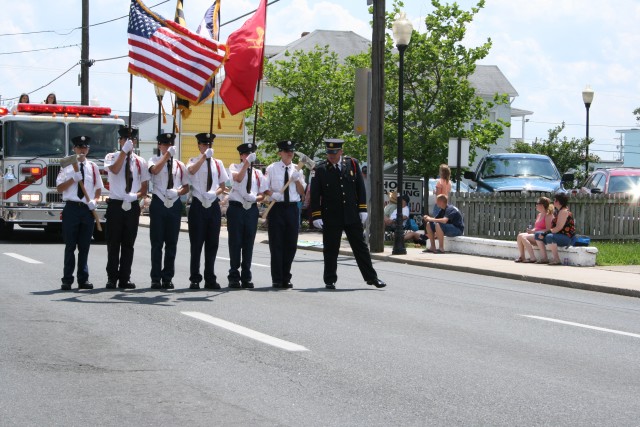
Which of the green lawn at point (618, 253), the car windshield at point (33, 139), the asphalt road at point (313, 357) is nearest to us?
the asphalt road at point (313, 357)

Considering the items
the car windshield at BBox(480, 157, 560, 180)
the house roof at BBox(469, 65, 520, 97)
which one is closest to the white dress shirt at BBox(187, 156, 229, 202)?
the car windshield at BBox(480, 157, 560, 180)

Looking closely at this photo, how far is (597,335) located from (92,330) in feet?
15.9

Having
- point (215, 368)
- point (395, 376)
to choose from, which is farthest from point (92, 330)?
point (395, 376)

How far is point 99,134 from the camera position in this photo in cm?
2506

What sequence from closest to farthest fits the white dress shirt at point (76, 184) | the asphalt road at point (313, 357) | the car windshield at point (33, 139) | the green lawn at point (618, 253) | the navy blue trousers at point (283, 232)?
the asphalt road at point (313, 357) → the white dress shirt at point (76, 184) → the navy blue trousers at point (283, 232) → the green lawn at point (618, 253) → the car windshield at point (33, 139)

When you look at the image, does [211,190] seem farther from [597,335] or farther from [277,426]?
[277,426]

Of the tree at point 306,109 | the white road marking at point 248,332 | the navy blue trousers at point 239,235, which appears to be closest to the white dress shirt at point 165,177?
the navy blue trousers at point 239,235

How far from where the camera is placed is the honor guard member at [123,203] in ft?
45.2

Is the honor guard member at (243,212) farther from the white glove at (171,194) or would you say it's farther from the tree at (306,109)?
the tree at (306,109)

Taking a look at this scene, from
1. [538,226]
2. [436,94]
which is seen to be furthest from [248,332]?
[436,94]

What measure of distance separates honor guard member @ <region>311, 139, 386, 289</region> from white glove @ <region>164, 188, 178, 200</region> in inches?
79.0

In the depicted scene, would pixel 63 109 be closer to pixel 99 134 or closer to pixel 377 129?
pixel 99 134

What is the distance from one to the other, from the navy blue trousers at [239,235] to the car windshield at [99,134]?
10910 mm

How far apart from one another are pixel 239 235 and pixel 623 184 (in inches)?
630
